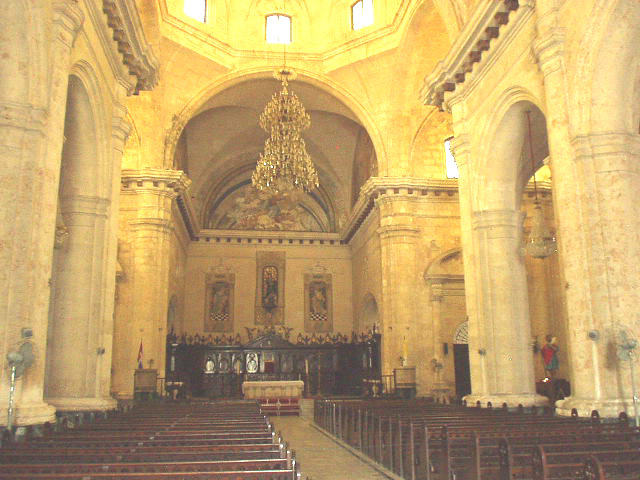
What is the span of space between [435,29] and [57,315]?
15.2 metres

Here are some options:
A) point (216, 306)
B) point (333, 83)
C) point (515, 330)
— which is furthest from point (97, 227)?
point (216, 306)

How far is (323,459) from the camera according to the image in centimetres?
1079

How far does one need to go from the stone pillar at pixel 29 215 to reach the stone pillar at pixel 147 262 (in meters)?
11.8

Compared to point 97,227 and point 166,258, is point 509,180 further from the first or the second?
point 166,258

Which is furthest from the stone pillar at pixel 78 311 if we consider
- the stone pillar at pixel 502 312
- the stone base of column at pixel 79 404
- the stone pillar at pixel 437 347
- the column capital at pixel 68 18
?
the stone pillar at pixel 437 347

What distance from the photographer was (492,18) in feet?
40.8

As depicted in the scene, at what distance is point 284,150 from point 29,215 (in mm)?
9559

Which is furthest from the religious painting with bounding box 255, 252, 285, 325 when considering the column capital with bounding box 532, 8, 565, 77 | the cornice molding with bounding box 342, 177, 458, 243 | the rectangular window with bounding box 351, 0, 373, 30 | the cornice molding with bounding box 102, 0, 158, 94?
the column capital with bounding box 532, 8, 565, 77

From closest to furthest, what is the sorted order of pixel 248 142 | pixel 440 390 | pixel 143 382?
1. pixel 143 382
2. pixel 440 390
3. pixel 248 142

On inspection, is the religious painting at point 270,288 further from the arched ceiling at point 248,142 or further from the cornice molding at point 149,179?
the cornice molding at point 149,179

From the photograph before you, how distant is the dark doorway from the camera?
2159 centimetres

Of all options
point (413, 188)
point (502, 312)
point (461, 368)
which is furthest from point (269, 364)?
point (502, 312)

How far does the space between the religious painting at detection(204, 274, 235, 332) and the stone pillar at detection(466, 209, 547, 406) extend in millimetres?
18681

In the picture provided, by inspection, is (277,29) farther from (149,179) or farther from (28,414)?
(28,414)
